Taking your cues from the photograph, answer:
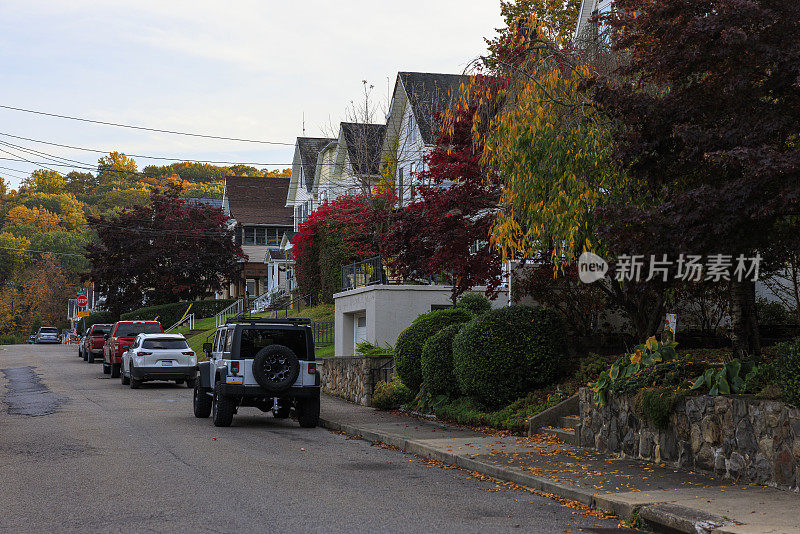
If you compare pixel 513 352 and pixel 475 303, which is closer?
pixel 513 352

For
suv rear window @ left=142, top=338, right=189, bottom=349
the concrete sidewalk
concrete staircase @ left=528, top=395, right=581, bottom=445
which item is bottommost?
the concrete sidewalk

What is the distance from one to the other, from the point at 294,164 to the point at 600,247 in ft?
176

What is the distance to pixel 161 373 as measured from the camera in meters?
27.2

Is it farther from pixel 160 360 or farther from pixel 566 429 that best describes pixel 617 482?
pixel 160 360

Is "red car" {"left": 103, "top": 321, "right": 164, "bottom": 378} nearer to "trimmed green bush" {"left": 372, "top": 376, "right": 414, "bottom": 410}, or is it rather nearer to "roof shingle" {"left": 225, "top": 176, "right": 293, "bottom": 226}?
"trimmed green bush" {"left": 372, "top": 376, "right": 414, "bottom": 410}

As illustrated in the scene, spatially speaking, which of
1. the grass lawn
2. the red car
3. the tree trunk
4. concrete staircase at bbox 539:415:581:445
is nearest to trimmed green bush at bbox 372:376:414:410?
concrete staircase at bbox 539:415:581:445

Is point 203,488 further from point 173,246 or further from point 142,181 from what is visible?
point 142,181

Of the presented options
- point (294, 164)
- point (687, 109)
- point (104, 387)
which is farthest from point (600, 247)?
point (294, 164)

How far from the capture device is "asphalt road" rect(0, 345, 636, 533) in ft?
27.5

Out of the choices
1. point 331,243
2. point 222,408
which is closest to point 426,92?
point 331,243

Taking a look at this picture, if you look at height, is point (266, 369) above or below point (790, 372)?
below

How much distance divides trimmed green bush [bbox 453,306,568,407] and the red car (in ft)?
61.4

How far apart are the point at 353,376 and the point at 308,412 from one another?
4.97 meters

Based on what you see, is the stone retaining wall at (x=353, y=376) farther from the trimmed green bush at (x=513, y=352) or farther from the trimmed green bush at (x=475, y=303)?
the trimmed green bush at (x=513, y=352)
